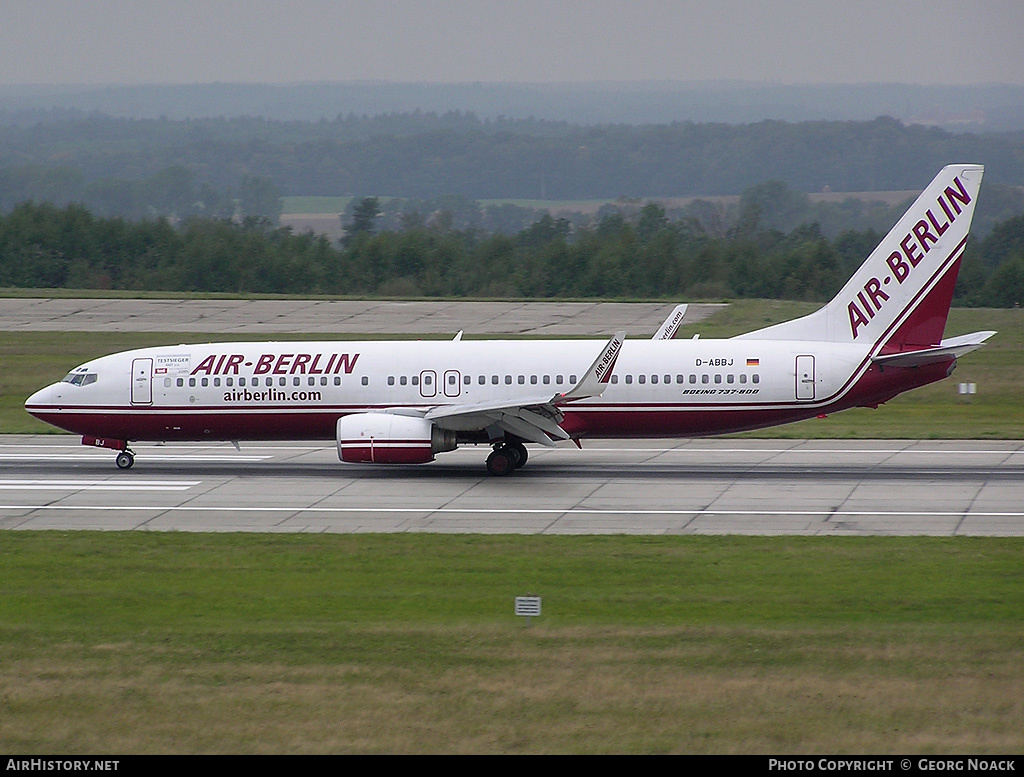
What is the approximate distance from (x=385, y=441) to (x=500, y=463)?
3.07 m

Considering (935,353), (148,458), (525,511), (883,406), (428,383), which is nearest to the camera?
(525,511)

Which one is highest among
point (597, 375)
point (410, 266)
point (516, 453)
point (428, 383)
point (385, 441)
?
point (410, 266)

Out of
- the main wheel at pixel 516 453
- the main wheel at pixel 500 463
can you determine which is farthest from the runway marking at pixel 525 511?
the main wheel at pixel 516 453

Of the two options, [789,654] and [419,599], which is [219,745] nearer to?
[419,599]

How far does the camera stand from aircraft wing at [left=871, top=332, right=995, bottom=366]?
3166cm

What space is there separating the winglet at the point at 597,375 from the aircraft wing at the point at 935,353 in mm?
7007

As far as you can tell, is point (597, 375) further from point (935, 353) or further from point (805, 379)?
point (935, 353)

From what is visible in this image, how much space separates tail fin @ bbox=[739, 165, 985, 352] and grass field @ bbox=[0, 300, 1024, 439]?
6.71 m

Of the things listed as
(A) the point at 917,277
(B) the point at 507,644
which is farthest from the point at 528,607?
(A) the point at 917,277

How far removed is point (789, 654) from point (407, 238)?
258ft

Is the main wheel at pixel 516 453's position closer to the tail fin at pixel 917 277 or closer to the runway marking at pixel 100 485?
the runway marking at pixel 100 485

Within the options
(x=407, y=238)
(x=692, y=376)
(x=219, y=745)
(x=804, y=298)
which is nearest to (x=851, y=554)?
(x=692, y=376)

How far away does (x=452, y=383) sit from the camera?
32.9 metres

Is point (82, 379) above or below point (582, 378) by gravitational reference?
below
